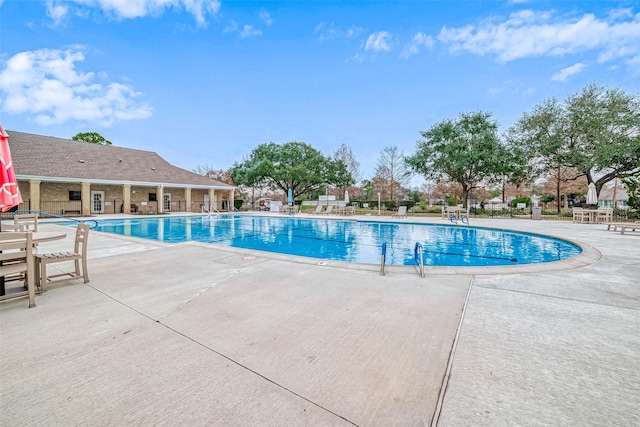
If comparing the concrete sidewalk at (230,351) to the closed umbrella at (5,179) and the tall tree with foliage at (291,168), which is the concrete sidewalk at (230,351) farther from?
the tall tree with foliage at (291,168)

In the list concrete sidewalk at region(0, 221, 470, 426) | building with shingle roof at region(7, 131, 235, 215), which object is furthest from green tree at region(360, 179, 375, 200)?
concrete sidewalk at region(0, 221, 470, 426)

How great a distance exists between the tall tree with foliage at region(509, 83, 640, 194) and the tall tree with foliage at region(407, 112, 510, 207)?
2421 mm

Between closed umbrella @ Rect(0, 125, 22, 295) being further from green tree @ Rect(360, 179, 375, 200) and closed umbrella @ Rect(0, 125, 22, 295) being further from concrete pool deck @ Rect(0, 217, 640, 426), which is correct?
green tree @ Rect(360, 179, 375, 200)

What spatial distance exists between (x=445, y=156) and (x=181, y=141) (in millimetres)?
29780

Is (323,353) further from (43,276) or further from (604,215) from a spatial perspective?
(604,215)

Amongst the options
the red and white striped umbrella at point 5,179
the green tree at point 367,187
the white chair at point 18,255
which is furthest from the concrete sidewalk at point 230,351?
the green tree at point 367,187

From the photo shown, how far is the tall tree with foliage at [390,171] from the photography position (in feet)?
109

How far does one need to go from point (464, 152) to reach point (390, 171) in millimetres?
12310

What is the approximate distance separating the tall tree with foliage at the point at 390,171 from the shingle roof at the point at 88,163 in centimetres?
1883

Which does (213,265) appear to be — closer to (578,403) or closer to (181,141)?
(578,403)

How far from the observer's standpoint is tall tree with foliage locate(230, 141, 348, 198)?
1170 inches

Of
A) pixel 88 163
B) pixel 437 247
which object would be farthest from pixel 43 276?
pixel 88 163

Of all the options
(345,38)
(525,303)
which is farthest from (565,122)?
(525,303)

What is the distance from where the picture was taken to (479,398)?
161cm
